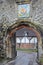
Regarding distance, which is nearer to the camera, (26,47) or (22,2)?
(22,2)

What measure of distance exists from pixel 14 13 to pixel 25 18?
0.96 meters

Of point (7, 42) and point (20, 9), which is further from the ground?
point (20, 9)

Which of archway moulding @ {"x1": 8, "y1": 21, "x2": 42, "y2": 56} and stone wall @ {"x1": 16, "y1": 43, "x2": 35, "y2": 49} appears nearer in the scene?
archway moulding @ {"x1": 8, "y1": 21, "x2": 42, "y2": 56}

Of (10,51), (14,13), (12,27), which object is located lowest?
(10,51)

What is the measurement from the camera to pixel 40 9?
16500 millimetres

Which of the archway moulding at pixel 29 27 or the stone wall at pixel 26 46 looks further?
the stone wall at pixel 26 46

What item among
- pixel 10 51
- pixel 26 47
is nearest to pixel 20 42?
pixel 26 47

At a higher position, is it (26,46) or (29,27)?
(29,27)

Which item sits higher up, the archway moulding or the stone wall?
the archway moulding

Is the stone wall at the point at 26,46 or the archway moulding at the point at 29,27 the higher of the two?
the archway moulding at the point at 29,27

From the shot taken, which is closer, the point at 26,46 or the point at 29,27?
the point at 29,27

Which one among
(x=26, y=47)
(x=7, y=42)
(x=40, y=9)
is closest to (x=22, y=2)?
(x=40, y=9)

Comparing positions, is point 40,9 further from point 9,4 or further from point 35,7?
point 9,4

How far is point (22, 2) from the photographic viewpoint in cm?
1689
